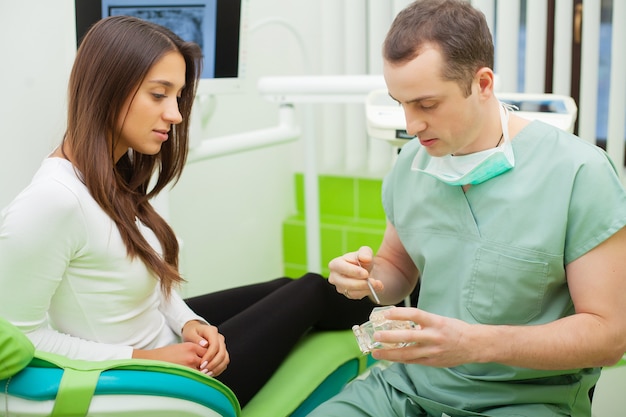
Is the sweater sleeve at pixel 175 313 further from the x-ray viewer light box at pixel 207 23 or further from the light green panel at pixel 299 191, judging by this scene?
the light green panel at pixel 299 191

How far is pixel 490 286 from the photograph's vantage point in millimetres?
1380

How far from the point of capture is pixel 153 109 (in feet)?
4.86

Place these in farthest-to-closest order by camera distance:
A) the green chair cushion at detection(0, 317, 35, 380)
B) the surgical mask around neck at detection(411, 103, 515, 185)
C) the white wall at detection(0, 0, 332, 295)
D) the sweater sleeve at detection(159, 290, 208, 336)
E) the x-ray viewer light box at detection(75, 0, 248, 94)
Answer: the white wall at detection(0, 0, 332, 295)
the x-ray viewer light box at detection(75, 0, 248, 94)
the sweater sleeve at detection(159, 290, 208, 336)
the surgical mask around neck at detection(411, 103, 515, 185)
the green chair cushion at detection(0, 317, 35, 380)

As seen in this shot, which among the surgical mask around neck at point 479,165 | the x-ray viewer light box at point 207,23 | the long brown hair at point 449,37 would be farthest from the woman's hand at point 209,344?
the x-ray viewer light box at point 207,23

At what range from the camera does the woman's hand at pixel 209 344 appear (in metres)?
1.51

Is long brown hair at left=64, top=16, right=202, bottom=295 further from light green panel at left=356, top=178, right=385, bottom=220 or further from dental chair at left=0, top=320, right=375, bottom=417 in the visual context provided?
light green panel at left=356, top=178, right=385, bottom=220

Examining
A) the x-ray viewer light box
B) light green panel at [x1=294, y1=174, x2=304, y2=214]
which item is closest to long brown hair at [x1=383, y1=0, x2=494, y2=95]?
the x-ray viewer light box

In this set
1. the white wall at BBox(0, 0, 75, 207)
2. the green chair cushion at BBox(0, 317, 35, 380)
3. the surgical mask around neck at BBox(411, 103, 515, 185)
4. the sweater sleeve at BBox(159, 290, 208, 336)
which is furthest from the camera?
the white wall at BBox(0, 0, 75, 207)

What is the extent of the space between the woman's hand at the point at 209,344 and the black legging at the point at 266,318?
86 millimetres

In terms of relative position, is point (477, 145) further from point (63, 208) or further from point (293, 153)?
point (293, 153)

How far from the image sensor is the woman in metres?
1.29

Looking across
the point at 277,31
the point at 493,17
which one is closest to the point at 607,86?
the point at 493,17

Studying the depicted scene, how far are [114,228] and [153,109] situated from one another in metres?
0.25

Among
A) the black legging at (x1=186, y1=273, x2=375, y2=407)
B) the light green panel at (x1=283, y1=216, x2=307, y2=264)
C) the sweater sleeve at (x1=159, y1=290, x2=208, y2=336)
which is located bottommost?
the light green panel at (x1=283, y1=216, x2=307, y2=264)
